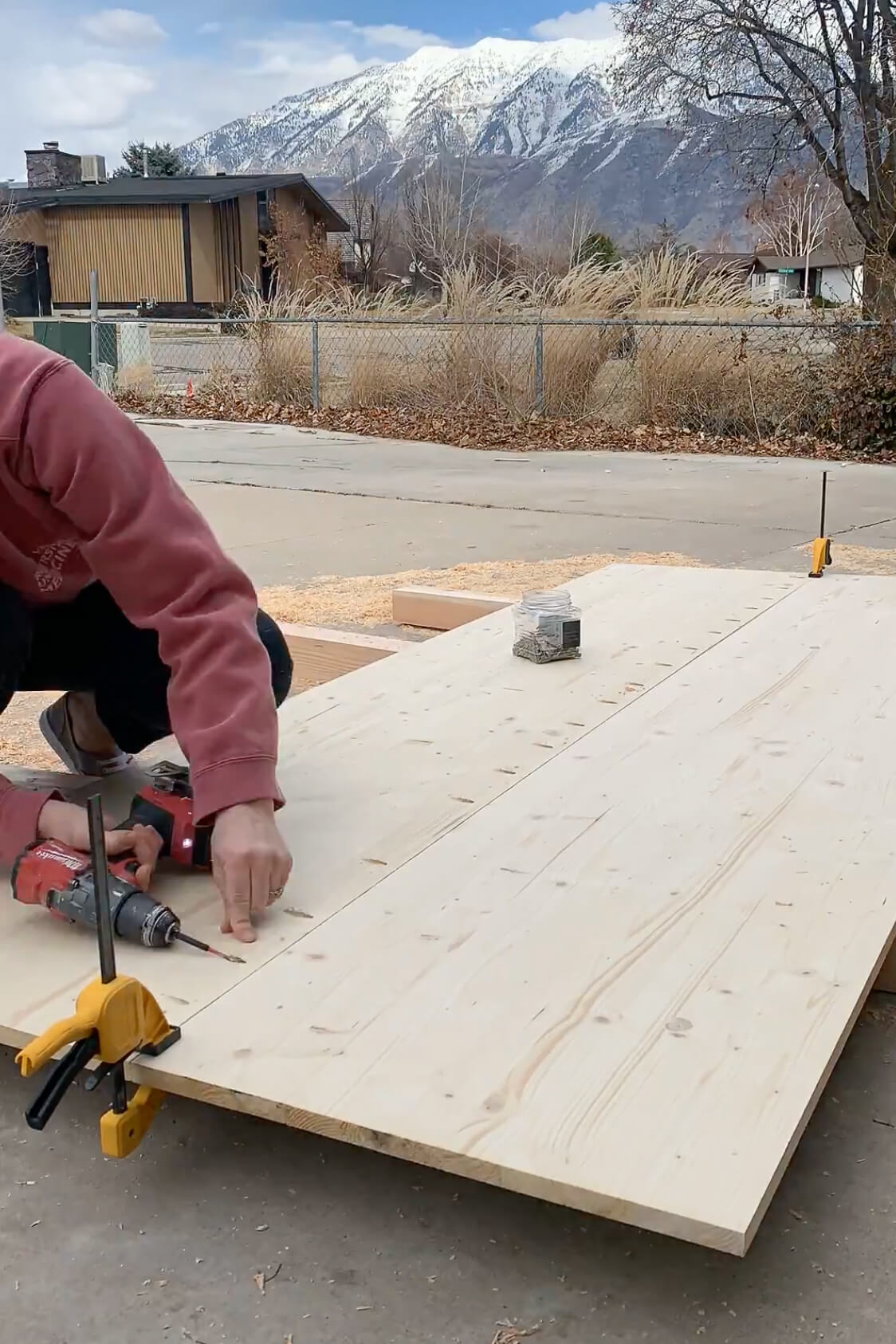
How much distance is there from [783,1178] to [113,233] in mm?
35183

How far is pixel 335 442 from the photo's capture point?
1066cm

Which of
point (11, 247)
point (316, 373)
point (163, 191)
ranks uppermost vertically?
point (163, 191)

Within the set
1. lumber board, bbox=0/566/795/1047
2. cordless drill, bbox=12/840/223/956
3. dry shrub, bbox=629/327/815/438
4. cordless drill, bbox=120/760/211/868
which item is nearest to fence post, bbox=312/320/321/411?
dry shrub, bbox=629/327/815/438

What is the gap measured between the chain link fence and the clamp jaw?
9.56m

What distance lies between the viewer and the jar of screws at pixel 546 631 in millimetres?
2691

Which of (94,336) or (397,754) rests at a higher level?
(94,336)

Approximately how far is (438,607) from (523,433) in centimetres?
698

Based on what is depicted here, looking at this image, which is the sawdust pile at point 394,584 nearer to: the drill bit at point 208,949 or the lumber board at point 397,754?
the lumber board at point 397,754

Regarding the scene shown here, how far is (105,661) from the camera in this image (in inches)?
74.9

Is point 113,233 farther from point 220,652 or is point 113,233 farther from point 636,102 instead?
point 220,652

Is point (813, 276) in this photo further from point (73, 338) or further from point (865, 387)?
point (865, 387)

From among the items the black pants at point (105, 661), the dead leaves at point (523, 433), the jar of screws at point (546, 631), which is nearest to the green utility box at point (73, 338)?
the dead leaves at point (523, 433)

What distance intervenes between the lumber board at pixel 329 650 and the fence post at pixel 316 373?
367 inches

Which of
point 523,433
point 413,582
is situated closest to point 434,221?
point 523,433
